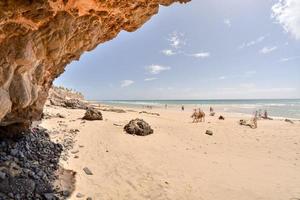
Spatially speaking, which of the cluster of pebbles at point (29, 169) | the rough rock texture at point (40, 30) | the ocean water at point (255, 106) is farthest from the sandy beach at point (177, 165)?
the ocean water at point (255, 106)

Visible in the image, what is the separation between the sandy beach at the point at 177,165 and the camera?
7.70m

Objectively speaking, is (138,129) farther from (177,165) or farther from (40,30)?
(40,30)

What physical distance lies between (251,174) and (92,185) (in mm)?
5563

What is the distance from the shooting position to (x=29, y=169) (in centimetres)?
745

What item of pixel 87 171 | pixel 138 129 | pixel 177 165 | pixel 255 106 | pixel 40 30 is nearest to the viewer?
pixel 40 30

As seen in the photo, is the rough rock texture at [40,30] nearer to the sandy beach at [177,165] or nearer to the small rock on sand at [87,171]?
the small rock on sand at [87,171]

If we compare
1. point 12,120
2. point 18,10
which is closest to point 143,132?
point 12,120

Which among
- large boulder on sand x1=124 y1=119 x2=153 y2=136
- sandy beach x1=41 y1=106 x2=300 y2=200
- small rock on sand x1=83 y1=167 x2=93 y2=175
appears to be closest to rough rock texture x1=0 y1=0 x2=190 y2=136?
small rock on sand x1=83 y1=167 x2=93 y2=175

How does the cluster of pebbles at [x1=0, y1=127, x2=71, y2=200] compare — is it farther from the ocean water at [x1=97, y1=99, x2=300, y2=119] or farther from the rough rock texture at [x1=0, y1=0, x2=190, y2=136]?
the ocean water at [x1=97, y1=99, x2=300, y2=119]

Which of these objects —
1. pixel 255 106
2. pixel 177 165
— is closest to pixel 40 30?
pixel 177 165

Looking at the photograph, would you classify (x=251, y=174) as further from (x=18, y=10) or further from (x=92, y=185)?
(x=18, y=10)

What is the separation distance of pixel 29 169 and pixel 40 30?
12.8ft

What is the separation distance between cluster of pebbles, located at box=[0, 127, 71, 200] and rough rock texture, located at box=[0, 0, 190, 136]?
2.93ft

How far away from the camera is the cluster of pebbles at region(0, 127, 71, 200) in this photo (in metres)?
6.40
